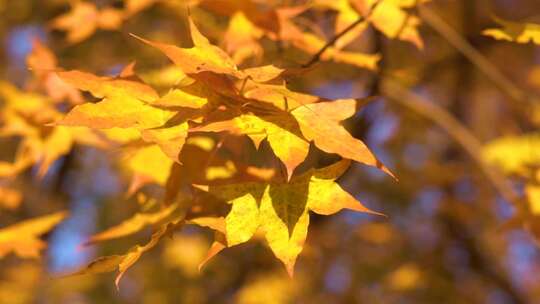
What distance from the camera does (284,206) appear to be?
97 centimetres

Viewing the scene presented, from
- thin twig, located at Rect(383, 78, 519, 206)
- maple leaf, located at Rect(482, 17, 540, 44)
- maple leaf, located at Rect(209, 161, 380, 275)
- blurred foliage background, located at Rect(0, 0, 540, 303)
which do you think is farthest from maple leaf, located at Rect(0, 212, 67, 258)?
thin twig, located at Rect(383, 78, 519, 206)

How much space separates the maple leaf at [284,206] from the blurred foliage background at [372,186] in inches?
28.3

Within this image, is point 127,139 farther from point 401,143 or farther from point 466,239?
point 466,239

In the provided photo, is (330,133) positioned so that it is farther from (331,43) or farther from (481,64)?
(481,64)

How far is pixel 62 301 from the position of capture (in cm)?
493

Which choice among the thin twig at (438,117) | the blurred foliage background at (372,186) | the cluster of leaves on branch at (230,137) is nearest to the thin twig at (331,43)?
the cluster of leaves on branch at (230,137)

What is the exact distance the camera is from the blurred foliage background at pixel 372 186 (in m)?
2.32

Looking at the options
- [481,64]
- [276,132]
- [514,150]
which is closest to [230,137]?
[276,132]

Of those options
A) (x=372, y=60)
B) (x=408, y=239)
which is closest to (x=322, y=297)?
(x=408, y=239)

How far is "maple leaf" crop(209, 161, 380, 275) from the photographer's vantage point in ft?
3.13

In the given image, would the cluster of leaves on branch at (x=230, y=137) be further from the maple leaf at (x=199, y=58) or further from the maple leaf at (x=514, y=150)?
the maple leaf at (x=514, y=150)

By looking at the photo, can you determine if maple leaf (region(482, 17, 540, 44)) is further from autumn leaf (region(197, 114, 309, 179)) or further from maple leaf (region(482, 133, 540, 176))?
maple leaf (region(482, 133, 540, 176))

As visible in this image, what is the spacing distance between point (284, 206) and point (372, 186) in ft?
8.55

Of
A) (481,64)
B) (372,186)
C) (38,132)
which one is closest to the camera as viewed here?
(38,132)
